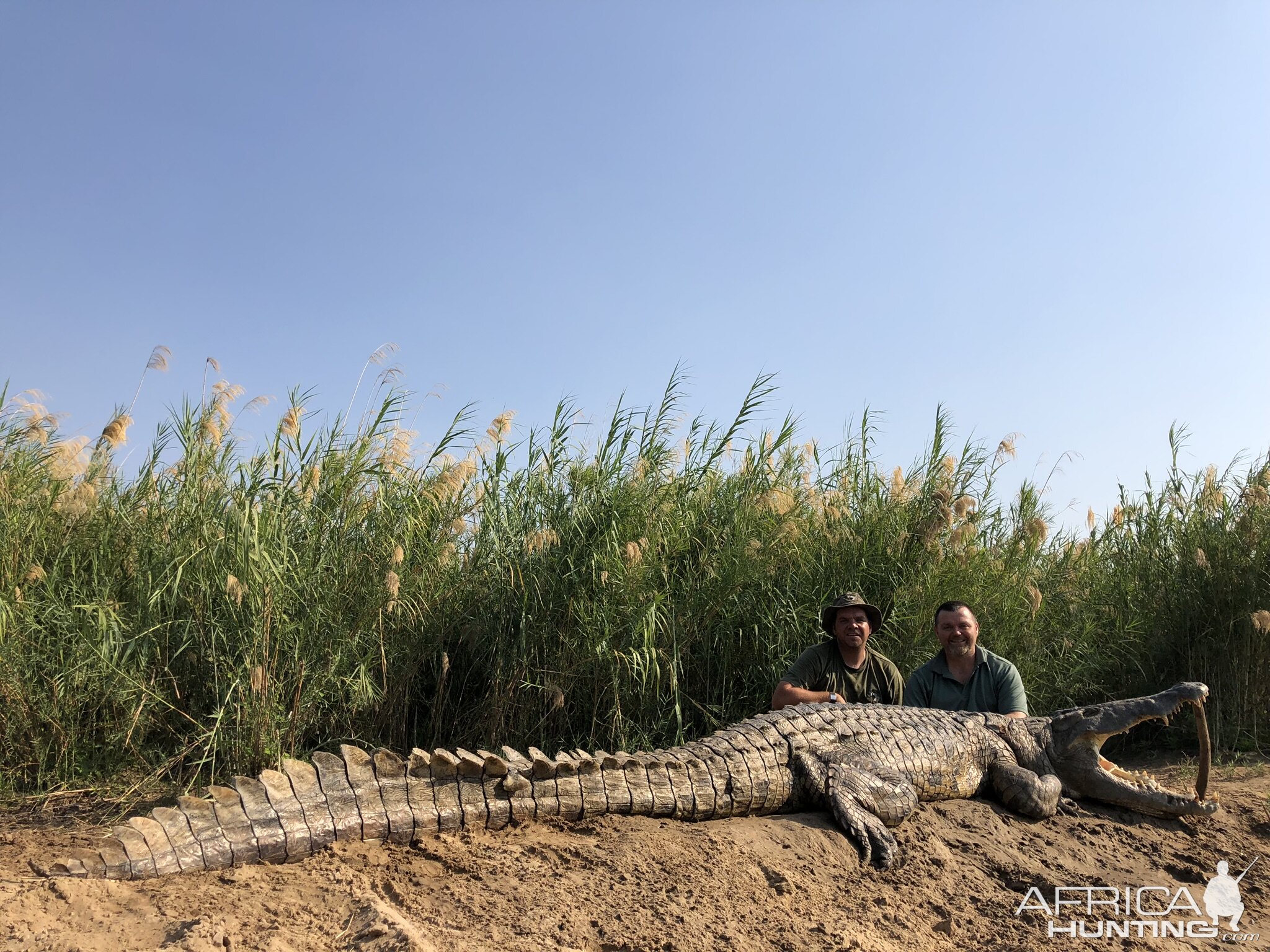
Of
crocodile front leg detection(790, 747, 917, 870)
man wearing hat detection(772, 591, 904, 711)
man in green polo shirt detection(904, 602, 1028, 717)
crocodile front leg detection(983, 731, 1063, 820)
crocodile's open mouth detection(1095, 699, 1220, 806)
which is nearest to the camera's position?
crocodile front leg detection(790, 747, 917, 870)

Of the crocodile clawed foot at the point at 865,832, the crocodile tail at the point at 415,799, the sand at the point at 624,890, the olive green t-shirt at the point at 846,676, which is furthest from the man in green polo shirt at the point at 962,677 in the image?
the crocodile tail at the point at 415,799

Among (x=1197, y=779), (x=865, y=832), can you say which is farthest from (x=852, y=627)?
(x=1197, y=779)

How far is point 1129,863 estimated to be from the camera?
421cm

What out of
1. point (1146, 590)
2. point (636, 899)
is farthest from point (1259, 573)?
point (636, 899)

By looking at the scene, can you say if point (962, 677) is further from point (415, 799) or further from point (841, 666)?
point (415, 799)

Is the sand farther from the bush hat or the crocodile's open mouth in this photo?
the bush hat

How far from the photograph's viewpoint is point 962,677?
553 centimetres

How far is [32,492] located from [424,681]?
102 inches

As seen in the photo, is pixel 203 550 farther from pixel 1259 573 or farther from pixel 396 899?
pixel 1259 573

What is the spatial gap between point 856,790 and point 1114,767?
2131 millimetres

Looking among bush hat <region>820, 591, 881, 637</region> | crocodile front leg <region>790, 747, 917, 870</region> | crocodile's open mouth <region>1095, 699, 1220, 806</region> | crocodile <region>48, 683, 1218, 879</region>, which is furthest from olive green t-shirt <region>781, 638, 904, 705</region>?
crocodile's open mouth <region>1095, 699, 1220, 806</region>

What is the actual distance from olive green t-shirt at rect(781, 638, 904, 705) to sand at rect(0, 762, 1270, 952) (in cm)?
113

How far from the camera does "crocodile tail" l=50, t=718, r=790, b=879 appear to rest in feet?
9.53

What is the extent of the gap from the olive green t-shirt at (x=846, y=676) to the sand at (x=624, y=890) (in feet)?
3.69
